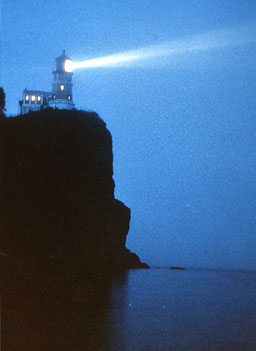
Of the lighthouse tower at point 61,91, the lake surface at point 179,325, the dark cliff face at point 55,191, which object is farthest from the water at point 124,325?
the lighthouse tower at point 61,91

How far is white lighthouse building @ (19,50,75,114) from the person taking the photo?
80125 mm

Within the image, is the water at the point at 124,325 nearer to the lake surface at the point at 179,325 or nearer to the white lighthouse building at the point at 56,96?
the lake surface at the point at 179,325

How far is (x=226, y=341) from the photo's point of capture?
785 inches

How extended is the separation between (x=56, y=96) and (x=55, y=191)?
32126 mm

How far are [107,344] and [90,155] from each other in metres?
45.0

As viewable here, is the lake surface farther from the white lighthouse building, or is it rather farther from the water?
the white lighthouse building

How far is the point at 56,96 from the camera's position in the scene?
274 feet

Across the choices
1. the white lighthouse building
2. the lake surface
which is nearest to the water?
the lake surface

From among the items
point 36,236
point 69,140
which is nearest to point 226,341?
point 36,236

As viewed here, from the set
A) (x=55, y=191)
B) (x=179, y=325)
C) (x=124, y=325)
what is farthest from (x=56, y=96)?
(x=124, y=325)

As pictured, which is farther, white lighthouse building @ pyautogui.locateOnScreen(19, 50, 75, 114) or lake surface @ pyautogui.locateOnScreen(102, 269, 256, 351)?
white lighthouse building @ pyautogui.locateOnScreen(19, 50, 75, 114)

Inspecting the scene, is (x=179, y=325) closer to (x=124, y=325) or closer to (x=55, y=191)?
(x=124, y=325)

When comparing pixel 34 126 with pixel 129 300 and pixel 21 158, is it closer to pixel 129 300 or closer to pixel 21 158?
pixel 21 158

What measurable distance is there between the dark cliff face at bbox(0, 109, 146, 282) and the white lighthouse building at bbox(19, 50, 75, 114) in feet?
64.0
